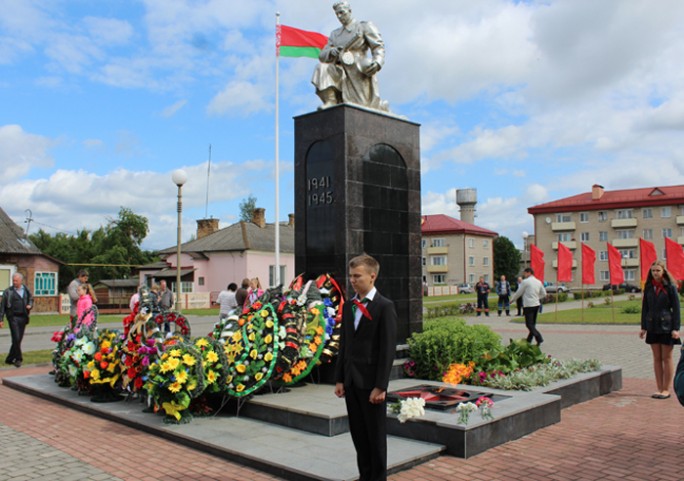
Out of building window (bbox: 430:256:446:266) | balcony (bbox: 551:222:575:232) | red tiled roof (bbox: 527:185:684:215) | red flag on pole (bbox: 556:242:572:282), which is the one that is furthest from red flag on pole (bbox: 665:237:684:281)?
building window (bbox: 430:256:446:266)

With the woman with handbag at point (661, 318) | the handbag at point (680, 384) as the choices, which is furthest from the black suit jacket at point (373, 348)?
the woman with handbag at point (661, 318)

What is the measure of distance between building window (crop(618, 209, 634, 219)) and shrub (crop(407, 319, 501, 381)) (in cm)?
6633

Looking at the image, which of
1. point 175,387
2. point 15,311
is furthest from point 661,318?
point 15,311

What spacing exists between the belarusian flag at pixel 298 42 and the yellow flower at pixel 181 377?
34.2 feet

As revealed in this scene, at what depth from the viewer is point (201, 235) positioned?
52094mm

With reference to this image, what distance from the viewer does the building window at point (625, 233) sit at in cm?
6819

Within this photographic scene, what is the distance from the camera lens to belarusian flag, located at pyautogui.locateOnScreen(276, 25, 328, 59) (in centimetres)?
1512

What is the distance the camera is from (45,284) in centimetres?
3709

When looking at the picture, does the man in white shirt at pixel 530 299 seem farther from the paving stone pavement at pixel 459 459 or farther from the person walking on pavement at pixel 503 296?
the person walking on pavement at pixel 503 296

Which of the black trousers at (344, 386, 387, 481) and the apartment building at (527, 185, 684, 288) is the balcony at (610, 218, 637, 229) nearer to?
the apartment building at (527, 185, 684, 288)

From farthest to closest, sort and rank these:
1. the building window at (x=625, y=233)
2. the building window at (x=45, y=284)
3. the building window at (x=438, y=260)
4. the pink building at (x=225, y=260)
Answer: the building window at (x=438, y=260) → the building window at (x=625, y=233) → the pink building at (x=225, y=260) → the building window at (x=45, y=284)

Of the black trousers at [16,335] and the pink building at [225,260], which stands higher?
the pink building at [225,260]

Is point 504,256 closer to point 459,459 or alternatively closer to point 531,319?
point 531,319

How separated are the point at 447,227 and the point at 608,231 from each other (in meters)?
18.2
